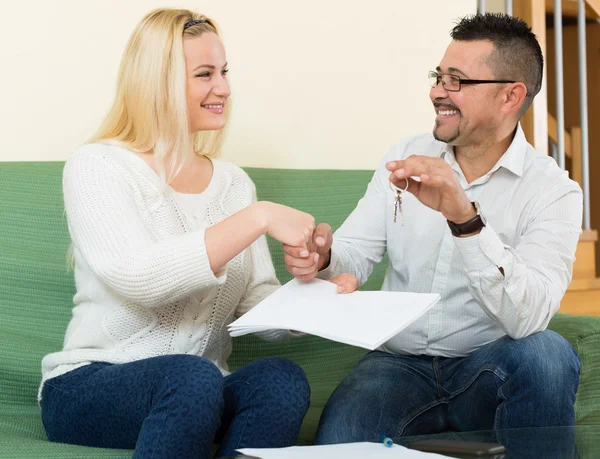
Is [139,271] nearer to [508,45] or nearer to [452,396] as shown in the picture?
[452,396]

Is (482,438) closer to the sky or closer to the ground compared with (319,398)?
closer to the sky

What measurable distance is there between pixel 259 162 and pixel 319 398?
2.54 feet

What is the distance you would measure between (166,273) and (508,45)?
3.15 feet

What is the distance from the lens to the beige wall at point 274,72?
2.13 meters

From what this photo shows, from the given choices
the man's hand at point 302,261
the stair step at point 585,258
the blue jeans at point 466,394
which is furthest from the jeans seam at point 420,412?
the stair step at point 585,258

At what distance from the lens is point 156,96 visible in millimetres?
1715

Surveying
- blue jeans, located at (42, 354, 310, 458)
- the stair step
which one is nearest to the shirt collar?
blue jeans, located at (42, 354, 310, 458)

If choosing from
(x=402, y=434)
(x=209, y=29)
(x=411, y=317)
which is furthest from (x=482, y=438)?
(x=209, y=29)

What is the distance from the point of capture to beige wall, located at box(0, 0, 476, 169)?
6.99 ft

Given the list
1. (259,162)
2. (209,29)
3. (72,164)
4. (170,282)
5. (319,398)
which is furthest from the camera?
(259,162)

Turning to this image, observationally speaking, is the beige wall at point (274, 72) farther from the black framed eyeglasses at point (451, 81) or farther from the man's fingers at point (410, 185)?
the man's fingers at point (410, 185)

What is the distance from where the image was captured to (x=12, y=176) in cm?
190

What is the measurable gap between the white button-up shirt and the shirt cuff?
37mm

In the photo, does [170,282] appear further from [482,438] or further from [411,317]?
[482,438]
